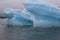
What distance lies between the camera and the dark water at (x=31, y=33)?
4.49 feet

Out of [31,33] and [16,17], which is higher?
[16,17]

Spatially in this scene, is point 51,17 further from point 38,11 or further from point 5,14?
point 5,14

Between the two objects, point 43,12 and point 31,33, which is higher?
point 43,12

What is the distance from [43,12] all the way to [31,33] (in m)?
0.20

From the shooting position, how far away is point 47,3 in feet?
4.76

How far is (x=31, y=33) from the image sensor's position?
1.42m

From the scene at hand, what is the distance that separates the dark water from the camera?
1.37 meters

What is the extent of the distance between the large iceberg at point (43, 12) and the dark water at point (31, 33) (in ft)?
0.17

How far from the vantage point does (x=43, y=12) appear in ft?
4.85

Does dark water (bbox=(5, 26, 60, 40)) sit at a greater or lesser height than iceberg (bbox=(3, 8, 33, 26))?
lesser

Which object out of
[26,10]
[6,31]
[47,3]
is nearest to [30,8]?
[26,10]

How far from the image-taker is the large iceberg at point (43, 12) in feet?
4.78

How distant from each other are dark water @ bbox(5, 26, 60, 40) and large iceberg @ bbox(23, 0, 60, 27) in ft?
0.17

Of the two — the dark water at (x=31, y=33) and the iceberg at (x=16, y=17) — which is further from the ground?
the iceberg at (x=16, y=17)
